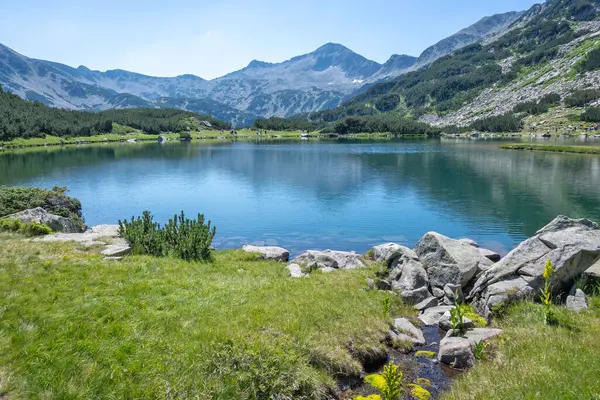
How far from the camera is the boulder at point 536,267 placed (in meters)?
16.8

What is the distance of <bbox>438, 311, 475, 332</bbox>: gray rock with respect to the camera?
16.4 metres

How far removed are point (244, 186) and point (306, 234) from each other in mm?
36241

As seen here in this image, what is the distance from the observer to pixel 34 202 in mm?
40719

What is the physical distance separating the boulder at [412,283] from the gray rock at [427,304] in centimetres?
43

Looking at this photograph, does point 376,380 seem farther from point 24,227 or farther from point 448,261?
point 24,227

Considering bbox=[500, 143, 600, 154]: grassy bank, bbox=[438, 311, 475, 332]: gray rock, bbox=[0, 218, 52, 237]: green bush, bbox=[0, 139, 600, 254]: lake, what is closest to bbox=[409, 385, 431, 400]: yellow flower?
bbox=[438, 311, 475, 332]: gray rock

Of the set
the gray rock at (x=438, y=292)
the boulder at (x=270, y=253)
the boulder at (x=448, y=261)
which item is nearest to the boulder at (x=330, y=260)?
the boulder at (x=270, y=253)

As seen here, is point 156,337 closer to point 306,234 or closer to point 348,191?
point 306,234

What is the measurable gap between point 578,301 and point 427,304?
22.3 feet

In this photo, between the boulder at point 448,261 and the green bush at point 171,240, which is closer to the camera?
the boulder at point 448,261

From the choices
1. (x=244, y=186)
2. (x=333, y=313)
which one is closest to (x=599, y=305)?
(x=333, y=313)

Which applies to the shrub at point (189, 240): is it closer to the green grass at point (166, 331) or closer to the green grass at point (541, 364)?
the green grass at point (166, 331)

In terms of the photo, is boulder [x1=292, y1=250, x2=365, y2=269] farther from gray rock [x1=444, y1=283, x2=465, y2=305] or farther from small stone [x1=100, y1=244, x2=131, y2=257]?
small stone [x1=100, y1=244, x2=131, y2=257]

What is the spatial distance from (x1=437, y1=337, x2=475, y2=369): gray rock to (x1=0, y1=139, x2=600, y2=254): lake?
2104 cm
